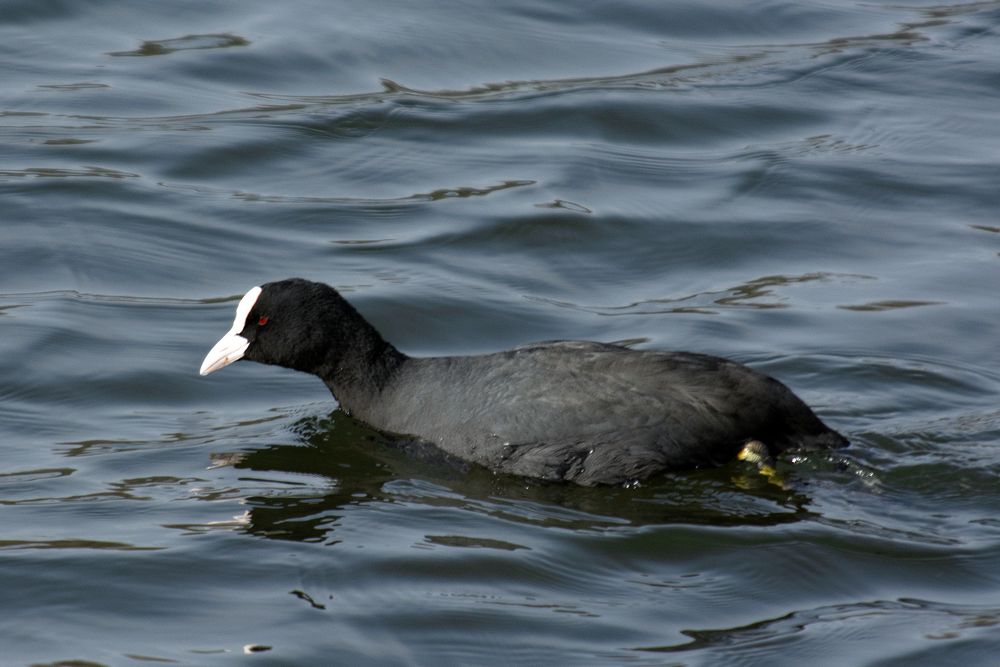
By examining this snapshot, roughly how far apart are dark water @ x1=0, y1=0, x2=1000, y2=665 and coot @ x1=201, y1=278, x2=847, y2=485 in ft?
0.41

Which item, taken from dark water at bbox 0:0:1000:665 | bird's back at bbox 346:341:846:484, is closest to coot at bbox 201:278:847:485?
bird's back at bbox 346:341:846:484

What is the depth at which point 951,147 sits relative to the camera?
11.0 metres

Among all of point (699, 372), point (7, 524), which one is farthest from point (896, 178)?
point (7, 524)

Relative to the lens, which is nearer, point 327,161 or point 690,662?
point 690,662

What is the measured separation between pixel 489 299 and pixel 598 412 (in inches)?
94.3

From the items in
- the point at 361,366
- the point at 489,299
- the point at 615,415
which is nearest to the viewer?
the point at 615,415

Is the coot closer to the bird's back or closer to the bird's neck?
the bird's back

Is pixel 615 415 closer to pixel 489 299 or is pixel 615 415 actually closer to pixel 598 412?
pixel 598 412

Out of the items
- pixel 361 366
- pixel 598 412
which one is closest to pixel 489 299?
pixel 361 366

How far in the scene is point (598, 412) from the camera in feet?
20.4

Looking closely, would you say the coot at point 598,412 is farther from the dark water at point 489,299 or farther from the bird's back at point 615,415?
the dark water at point 489,299

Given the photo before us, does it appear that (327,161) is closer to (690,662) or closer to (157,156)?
(157,156)

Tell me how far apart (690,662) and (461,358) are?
2192 millimetres

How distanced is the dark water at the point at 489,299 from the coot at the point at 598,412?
125 millimetres
